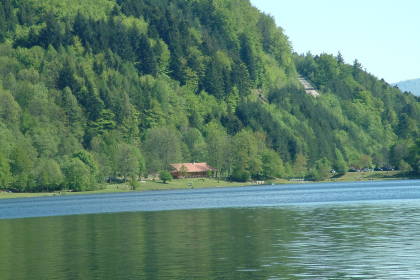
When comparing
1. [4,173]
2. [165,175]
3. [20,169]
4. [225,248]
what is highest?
[20,169]

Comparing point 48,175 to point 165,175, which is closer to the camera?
point 48,175

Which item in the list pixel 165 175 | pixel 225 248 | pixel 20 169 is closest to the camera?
pixel 225 248

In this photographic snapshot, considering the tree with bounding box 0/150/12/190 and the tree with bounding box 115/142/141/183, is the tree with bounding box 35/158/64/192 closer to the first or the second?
the tree with bounding box 0/150/12/190

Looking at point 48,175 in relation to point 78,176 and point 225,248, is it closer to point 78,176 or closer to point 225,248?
point 78,176

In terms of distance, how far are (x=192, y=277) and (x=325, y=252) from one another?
9.95 m

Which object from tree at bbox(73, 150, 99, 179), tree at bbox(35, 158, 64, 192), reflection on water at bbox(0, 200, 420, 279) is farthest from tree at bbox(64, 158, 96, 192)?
reflection on water at bbox(0, 200, 420, 279)

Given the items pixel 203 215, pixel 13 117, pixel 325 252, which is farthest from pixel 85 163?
pixel 325 252

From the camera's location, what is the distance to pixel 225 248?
39.3m

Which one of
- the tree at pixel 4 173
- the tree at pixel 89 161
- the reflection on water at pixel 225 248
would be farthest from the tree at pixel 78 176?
the reflection on water at pixel 225 248

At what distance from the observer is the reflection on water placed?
102 feet

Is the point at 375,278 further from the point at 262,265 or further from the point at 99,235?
the point at 99,235

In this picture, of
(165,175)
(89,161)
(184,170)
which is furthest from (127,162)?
(184,170)

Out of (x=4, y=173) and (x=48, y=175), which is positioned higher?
(x=4, y=173)

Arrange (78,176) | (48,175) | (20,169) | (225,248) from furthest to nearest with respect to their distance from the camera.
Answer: (78,176), (48,175), (20,169), (225,248)
